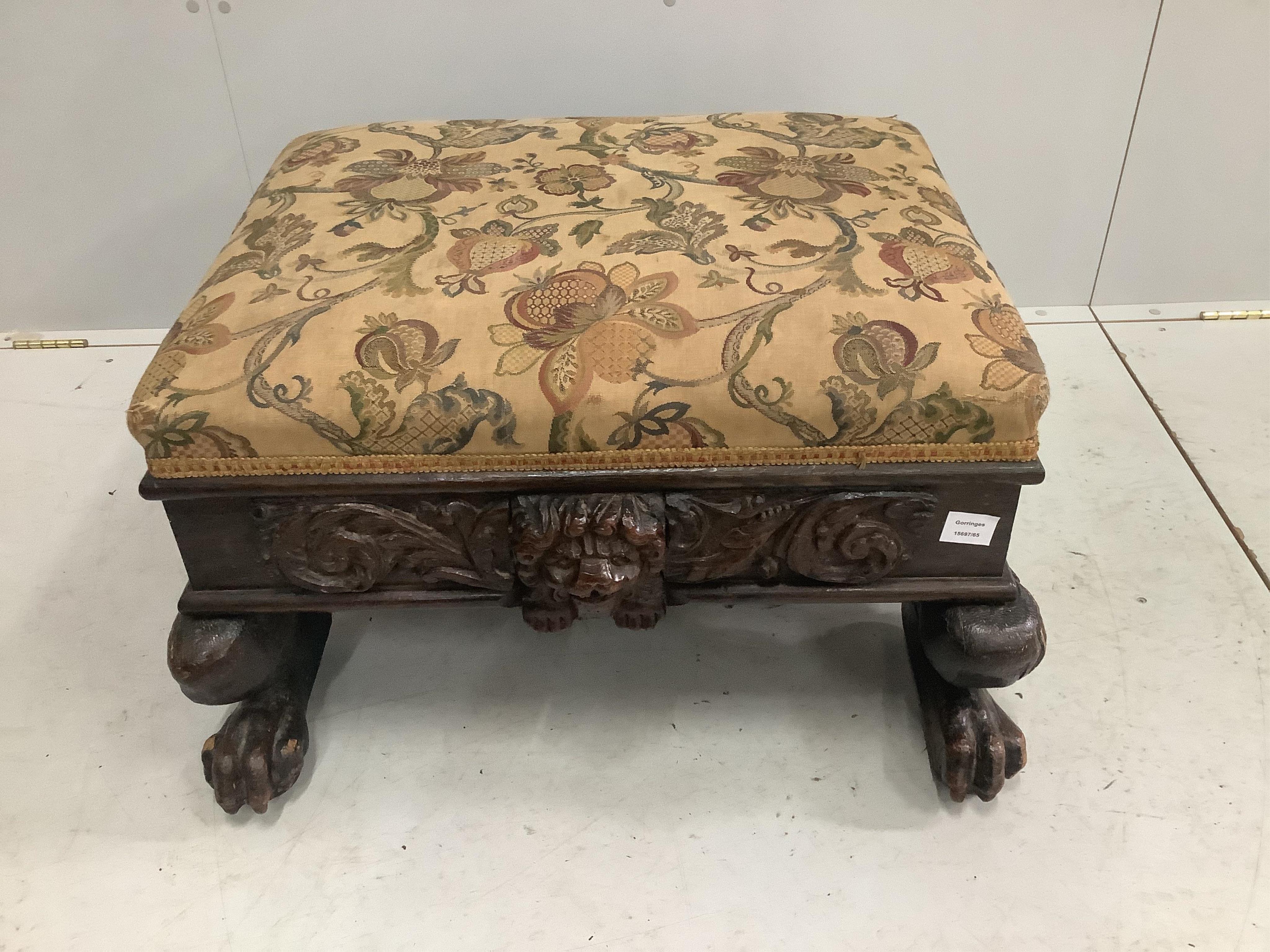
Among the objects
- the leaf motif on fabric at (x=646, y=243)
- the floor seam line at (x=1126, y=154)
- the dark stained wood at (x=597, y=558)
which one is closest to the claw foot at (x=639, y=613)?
the dark stained wood at (x=597, y=558)

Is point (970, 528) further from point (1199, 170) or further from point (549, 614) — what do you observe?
point (1199, 170)

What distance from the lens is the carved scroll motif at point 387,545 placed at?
37.4 inches

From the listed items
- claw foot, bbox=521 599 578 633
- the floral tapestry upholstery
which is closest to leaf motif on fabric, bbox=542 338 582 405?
the floral tapestry upholstery

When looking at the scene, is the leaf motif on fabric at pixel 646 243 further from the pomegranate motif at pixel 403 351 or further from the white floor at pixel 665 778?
the white floor at pixel 665 778

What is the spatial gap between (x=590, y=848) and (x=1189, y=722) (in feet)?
2.32

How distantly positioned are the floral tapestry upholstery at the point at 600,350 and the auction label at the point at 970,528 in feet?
0.24

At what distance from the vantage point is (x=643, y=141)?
124cm

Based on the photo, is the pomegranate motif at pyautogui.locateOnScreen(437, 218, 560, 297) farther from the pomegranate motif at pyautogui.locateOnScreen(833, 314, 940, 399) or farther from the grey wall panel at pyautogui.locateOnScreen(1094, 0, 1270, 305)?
the grey wall panel at pyautogui.locateOnScreen(1094, 0, 1270, 305)

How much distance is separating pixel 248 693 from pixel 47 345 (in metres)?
1.10

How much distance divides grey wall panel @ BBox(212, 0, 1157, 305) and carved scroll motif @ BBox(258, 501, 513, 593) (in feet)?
2.99

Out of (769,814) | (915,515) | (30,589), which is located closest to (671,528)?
(915,515)

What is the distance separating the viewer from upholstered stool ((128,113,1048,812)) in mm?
887

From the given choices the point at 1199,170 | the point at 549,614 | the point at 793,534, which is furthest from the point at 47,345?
the point at 1199,170

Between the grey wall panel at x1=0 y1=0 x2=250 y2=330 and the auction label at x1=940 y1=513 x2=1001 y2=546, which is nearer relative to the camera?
the auction label at x1=940 y1=513 x2=1001 y2=546
